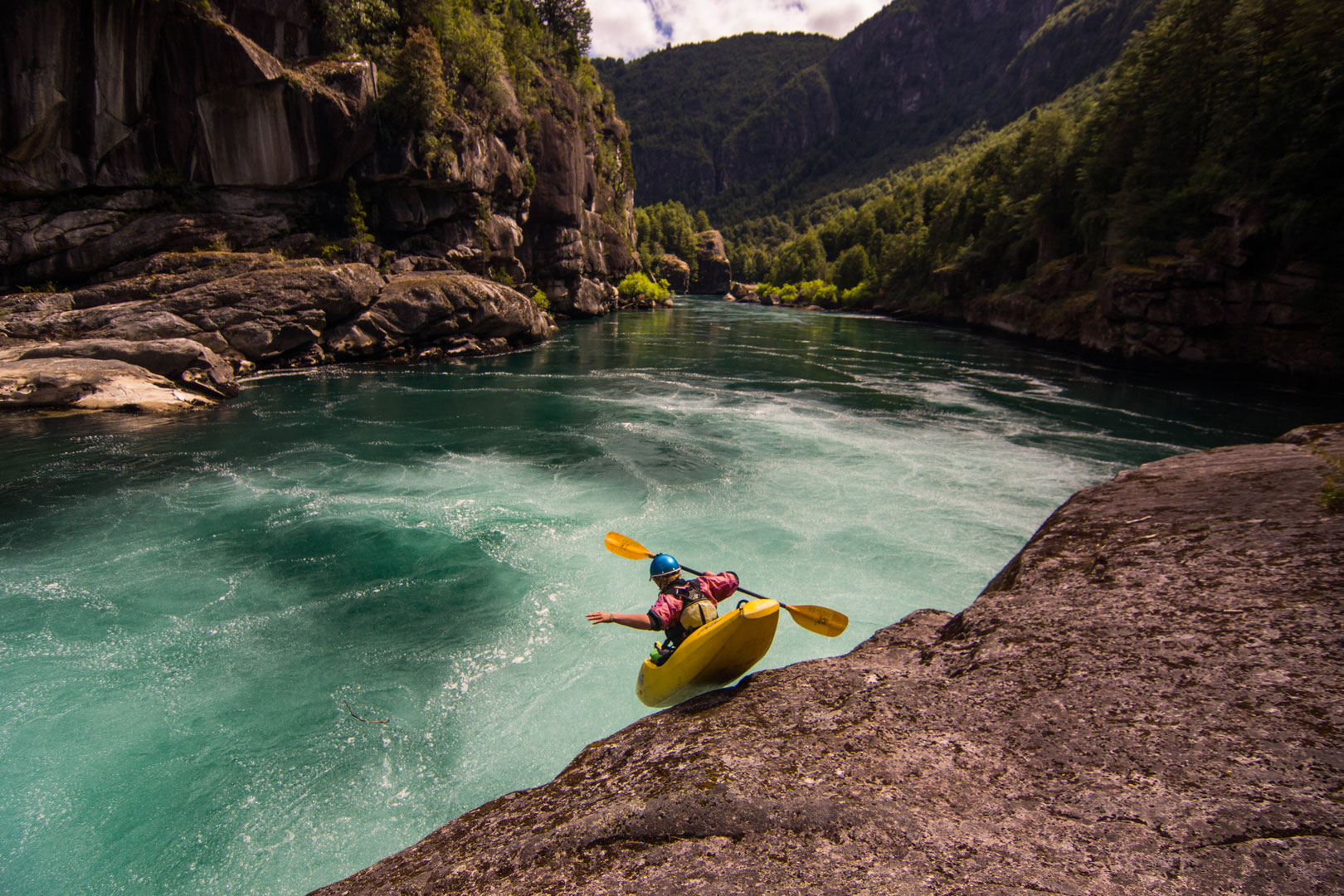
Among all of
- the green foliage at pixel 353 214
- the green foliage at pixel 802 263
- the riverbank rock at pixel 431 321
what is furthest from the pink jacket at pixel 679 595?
the green foliage at pixel 802 263

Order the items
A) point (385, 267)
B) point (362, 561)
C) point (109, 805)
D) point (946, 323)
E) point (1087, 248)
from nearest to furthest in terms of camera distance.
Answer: point (109, 805), point (362, 561), point (385, 267), point (1087, 248), point (946, 323)

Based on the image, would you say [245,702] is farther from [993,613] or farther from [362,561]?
[993,613]

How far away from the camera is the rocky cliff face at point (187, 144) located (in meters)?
20.3

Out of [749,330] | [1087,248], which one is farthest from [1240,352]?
[749,330]

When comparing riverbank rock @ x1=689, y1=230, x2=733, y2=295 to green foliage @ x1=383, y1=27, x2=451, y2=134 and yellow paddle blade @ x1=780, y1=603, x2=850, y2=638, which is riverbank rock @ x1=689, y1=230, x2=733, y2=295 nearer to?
green foliage @ x1=383, y1=27, x2=451, y2=134

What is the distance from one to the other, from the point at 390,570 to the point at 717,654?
251 inches

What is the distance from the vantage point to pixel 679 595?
14.9ft

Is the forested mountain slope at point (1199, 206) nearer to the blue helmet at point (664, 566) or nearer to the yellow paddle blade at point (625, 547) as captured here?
the yellow paddle blade at point (625, 547)

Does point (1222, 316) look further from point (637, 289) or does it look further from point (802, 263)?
point (802, 263)

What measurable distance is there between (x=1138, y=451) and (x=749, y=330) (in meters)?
32.3

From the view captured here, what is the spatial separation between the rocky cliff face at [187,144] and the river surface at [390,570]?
1051 centimetres

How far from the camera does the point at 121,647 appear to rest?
6.86m

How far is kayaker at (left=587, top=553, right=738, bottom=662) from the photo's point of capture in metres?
4.41

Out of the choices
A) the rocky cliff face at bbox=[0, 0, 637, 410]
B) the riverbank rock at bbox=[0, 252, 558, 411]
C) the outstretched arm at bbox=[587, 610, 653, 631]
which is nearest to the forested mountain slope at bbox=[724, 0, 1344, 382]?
the outstretched arm at bbox=[587, 610, 653, 631]
